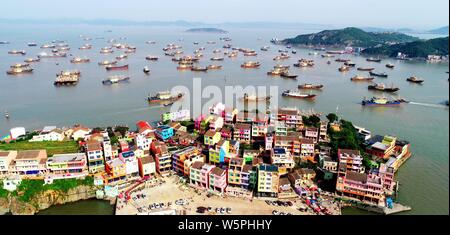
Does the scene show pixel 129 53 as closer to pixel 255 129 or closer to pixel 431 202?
pixel 255 129

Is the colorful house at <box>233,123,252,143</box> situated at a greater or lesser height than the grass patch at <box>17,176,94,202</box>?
greater

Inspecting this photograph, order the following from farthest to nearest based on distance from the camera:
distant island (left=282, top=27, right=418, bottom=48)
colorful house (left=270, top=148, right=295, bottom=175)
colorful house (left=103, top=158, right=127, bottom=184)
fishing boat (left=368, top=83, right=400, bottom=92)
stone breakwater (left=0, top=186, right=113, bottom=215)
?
distant island (left=282, top=27, right=418, bottom=48) → fishing boat (left=368, top=83, right=400, bottom=92) → colorful house (left=270, top=148, right=295, bottom=175) → colorful house (left=103, top=158, right=127, bottom=184) → stone breakwater (left=0, top=186, right=113, bottom=215)

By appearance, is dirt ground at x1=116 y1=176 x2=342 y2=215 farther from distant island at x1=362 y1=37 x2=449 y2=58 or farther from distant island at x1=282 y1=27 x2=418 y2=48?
distant island at x1=282 y1=27 x2=418 y2=48

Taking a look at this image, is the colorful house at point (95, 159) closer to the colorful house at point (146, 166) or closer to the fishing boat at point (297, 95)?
the colorful house at point (146, 166)

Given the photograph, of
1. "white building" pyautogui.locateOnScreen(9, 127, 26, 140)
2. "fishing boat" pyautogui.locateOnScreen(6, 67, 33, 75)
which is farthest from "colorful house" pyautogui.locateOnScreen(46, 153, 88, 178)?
"fishing boat" pyautogui.locateOnScreen(6, 67, 33, 75)

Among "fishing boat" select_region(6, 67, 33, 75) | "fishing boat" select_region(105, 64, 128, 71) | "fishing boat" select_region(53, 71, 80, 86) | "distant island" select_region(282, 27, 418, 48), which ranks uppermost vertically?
"distant island" select_region(282, 27, 418, 48)

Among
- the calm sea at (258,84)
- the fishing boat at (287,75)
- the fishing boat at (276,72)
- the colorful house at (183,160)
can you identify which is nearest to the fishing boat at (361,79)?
the calm sea at (258,84)

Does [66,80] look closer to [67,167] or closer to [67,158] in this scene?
[67,158]

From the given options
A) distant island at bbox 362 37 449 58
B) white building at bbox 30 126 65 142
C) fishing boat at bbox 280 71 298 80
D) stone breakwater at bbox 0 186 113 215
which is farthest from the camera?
distant island at bbox 362 37 449 58
